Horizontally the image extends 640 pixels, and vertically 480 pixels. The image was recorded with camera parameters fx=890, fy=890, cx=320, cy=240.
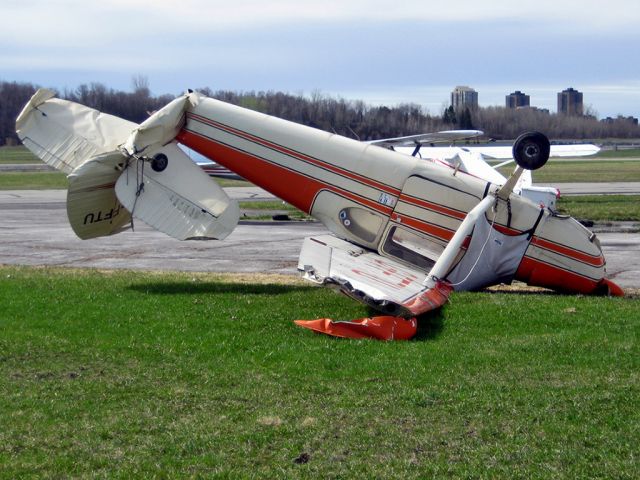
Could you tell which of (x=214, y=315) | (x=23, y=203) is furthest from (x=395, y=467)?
(x=23, y=203)

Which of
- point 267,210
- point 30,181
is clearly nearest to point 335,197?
point 267,210

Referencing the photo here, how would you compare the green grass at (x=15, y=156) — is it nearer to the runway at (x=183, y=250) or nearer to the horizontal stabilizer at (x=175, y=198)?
the runway at (x=183, y=250)

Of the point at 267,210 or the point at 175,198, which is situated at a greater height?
the point at 175,198

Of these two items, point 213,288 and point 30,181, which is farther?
point 30,181

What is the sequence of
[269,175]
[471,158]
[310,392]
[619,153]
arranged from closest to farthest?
[310,392] < [269,175] < [471,158] < [619,153]

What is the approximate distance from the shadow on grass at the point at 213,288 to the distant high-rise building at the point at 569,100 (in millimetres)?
163232

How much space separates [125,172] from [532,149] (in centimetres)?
617

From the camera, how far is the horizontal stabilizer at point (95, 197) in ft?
44.4

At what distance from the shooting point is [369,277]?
11.8 m

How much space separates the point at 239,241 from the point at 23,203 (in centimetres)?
1816

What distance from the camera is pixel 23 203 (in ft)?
121

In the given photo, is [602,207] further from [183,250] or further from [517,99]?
[517,99]

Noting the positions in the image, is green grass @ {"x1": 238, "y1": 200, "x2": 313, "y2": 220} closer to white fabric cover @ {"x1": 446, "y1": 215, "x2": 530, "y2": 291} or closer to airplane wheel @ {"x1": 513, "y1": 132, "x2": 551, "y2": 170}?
white fabric cover @ {"x1": 446, "y1": 215, "x2": 530, "y2": 291}

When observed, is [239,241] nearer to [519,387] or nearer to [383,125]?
[519,387]
